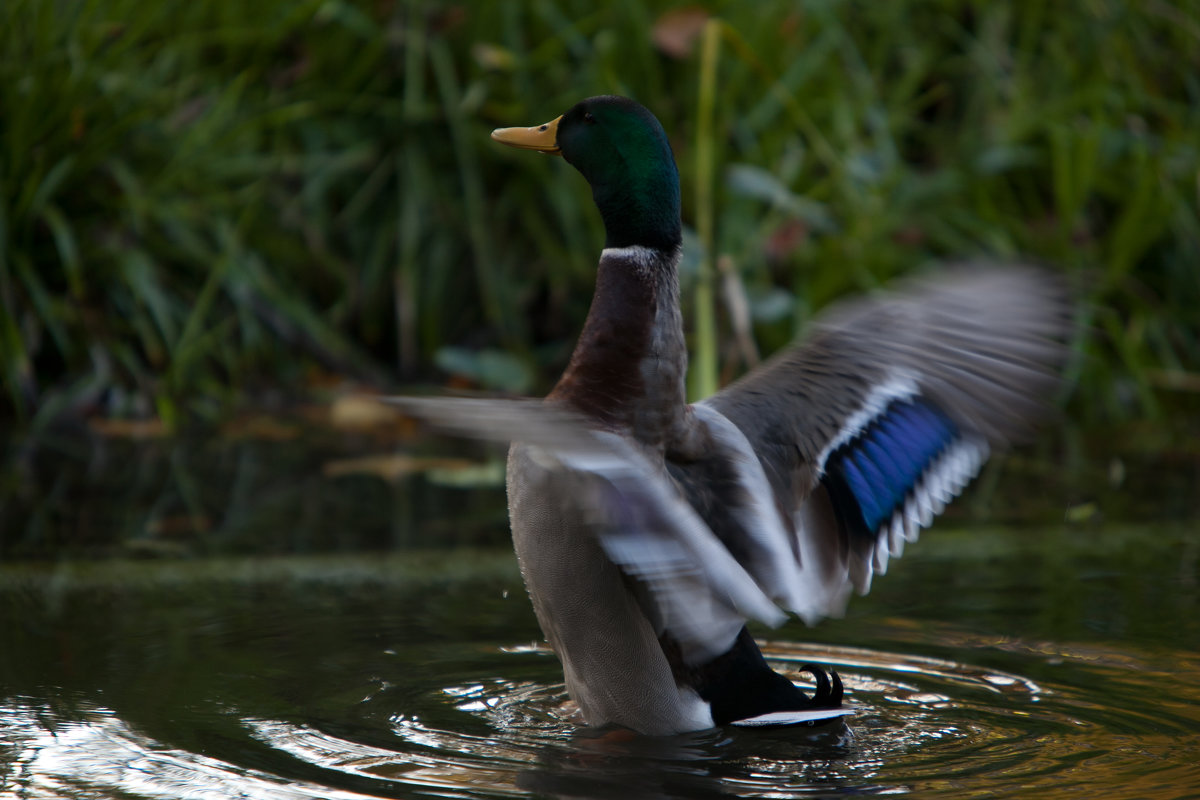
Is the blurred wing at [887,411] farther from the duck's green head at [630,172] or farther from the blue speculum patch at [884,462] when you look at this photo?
the duck's green head at [630,172]

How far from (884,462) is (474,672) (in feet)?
2.36

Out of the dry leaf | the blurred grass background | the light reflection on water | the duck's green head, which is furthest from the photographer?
the dry leaf

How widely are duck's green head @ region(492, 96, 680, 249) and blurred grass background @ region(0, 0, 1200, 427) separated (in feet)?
6.61

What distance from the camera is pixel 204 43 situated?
5.09 m

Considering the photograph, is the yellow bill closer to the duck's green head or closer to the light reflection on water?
the duck's green head

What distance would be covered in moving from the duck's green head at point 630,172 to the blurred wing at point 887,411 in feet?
1.02

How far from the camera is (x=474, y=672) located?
2.59 meters

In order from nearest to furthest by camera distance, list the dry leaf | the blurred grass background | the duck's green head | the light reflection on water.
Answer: the light reflection on water, the duck's green head, the blurred grass background, the dry leaf

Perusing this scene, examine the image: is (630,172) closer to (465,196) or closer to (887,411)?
(887,411)

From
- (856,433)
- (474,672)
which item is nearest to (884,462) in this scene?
(856,433)

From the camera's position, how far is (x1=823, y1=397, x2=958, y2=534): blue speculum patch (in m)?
2.52

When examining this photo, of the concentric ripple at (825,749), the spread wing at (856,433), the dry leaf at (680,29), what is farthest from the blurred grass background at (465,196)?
the concentric ripple at (825,749)

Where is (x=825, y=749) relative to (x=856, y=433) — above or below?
below

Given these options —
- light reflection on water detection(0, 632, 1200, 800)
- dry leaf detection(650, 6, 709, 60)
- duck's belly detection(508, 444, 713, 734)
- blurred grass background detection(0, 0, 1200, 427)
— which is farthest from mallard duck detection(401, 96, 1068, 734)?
dry leaf detection(650, 6, 709, 60)
